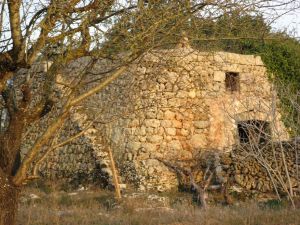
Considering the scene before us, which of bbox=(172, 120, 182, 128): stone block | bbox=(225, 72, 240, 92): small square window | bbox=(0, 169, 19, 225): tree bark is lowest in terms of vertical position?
bbox=(0, 169, 19, 225): tree bark

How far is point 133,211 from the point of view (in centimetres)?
945

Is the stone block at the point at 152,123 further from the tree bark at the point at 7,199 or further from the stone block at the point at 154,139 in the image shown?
the tree bark at the point at 7,199

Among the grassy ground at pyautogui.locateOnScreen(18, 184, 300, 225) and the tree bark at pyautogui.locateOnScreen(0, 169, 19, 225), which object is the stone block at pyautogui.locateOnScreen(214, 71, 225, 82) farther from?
the tree bark at pyautogui.locateOnScreen(0, 169, 19, 225)

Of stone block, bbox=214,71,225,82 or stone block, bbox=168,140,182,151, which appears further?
stone block, bbox=214,71,225,82

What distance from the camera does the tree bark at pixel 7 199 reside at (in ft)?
18.7

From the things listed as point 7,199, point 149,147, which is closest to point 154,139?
point 149,147

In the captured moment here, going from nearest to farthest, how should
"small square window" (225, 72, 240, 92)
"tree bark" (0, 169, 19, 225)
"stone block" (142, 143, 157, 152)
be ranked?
1. "tree bark" (0, 169, 19, 225)
2. "stone block" (142, 143, 157, 152)
3. "small square window" (225, 72, 240, 92)

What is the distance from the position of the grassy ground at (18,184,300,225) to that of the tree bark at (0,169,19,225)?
1.90m

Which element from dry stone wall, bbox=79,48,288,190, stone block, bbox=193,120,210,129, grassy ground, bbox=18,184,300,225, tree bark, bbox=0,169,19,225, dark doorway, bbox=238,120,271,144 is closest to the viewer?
tree bark, bbox=0,169,19,225

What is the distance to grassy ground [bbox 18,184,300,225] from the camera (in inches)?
278

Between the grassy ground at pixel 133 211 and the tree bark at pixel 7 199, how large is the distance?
190cm

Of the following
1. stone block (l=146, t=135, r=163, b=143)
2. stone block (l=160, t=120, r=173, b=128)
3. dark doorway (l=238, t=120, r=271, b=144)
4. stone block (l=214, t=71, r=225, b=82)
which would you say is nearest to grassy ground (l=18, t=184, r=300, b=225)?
dark doorway (l=238, t=120, r=271, b=144)

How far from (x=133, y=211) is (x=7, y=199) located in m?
3.95

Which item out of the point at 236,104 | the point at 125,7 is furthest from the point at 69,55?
the point at 236,104
